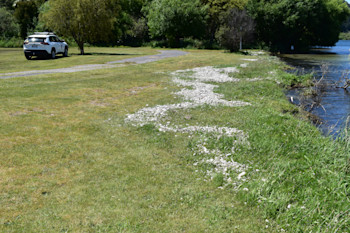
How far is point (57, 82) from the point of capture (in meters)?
20.3

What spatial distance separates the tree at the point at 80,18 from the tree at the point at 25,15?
49484mm

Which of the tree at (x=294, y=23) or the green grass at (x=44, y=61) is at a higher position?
the tree at (x=294, y=23)

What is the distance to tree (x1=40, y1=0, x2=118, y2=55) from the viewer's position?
4200 cm

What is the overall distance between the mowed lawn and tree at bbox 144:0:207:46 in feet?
190

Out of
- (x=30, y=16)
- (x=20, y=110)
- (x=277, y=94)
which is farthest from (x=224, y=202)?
(x=30, y=16)

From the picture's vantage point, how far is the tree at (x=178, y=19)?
221ft

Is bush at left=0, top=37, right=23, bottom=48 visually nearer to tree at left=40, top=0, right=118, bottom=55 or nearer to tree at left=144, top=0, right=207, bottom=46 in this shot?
tree at left=40, top=0, right=118, bottom=55

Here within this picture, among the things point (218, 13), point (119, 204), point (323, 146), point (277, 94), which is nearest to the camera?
point (119, 204)

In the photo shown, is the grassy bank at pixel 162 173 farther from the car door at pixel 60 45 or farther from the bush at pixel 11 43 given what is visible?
the bush at pixel 11 43

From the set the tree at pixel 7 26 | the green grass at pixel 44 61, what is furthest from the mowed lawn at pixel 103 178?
the tree at pixel 7 26

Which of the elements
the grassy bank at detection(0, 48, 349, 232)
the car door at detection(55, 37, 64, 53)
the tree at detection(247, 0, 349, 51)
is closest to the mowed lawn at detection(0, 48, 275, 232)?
the grassy bank at detection(0, 48, 349, 232)

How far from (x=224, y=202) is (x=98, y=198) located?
2848 millimetres

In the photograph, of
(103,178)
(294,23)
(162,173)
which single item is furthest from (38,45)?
(294,23)

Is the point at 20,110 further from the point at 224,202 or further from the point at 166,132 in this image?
the point at 224,202
